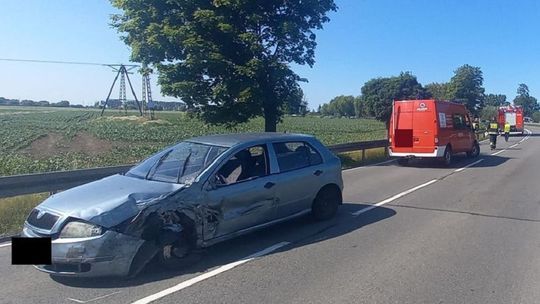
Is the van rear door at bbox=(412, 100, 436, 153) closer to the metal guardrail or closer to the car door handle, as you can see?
the metal guardrail

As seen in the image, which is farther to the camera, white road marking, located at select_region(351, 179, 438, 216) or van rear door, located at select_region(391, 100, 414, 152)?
van rear door, located at select_region(391, 100, 414, 152)

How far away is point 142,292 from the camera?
4.50 m

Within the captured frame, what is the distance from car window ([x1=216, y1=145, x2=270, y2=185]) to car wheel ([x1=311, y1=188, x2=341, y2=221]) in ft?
4.45

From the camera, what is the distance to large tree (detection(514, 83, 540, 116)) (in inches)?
6256

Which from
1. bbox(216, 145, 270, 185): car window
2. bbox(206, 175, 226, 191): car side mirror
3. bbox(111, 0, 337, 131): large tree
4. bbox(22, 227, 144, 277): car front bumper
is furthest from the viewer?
bbox(111, 0, 337, 131): large tree

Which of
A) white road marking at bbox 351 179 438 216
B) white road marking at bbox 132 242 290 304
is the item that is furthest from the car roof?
white road marking at bbox 351 179 438 216

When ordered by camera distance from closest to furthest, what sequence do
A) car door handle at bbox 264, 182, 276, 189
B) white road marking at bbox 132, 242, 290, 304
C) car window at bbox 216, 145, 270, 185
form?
white road marking at bbox 132, 242, 290, 304 → car window at bbox 216, 145, 270, 185 → car door handle at bbox 264, 182, 276, 189

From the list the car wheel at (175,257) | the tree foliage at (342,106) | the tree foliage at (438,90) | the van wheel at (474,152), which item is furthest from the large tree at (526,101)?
the car wheel at (175,257)

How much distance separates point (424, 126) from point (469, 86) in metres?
56.5

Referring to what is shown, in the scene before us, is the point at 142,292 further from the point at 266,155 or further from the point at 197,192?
the point at 266,155

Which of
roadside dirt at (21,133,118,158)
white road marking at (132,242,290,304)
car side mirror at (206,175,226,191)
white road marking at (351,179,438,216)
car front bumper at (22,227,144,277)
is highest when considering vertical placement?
car side mirror at (206,175,226,191)

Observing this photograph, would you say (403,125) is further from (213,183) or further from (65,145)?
(65,145)

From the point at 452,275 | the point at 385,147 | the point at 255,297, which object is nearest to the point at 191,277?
the point at 255,297

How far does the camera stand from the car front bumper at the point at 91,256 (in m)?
4.60
